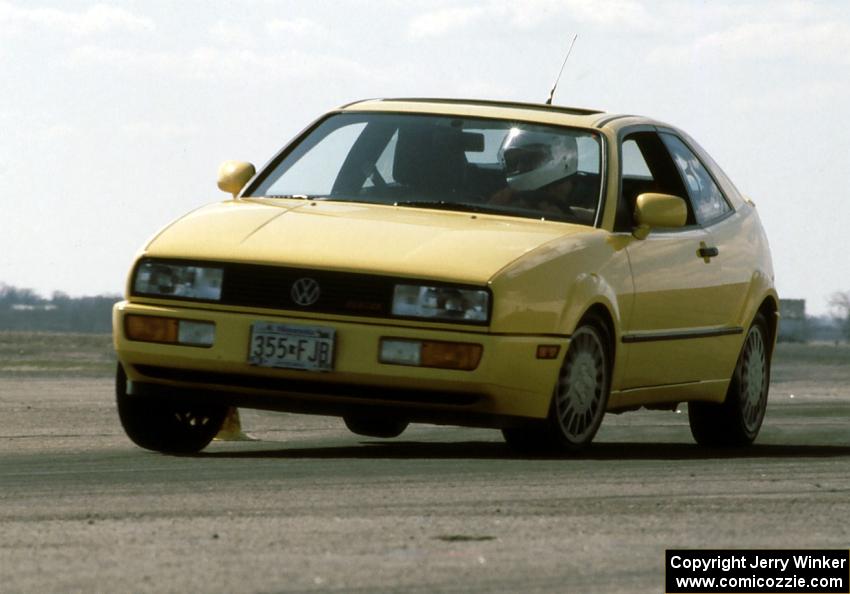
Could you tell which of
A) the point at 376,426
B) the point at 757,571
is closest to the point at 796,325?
the point at 376,426

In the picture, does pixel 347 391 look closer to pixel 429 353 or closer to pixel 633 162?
pixel 429 353

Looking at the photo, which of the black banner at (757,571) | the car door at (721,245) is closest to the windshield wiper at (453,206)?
the car door at (721,245)

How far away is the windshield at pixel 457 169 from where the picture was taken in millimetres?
10406

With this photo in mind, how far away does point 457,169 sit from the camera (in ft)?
34.7

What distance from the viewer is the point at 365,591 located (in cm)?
563

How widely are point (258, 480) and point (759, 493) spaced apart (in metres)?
1.91

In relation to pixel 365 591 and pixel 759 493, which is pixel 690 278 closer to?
pixel 759 493

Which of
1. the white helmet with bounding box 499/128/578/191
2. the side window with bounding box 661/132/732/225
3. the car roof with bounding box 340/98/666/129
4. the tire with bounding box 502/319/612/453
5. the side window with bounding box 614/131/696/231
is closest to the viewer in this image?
the tire with bounding box 502/319/612/453

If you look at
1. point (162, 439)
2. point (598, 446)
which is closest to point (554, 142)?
point (598, 446)

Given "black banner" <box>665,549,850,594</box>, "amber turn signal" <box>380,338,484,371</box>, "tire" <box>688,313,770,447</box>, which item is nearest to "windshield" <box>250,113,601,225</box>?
"amber turn signal" <box>380,338,484,371</box>

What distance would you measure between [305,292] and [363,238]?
1.34 feet

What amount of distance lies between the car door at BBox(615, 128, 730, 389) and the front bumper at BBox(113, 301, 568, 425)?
1020 millimetres

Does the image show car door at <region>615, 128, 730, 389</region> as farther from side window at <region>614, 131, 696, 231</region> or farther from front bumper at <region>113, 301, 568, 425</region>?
front bumper at <region>113, 301, 568, 425</region>

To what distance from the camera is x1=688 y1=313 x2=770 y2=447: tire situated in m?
11.9
